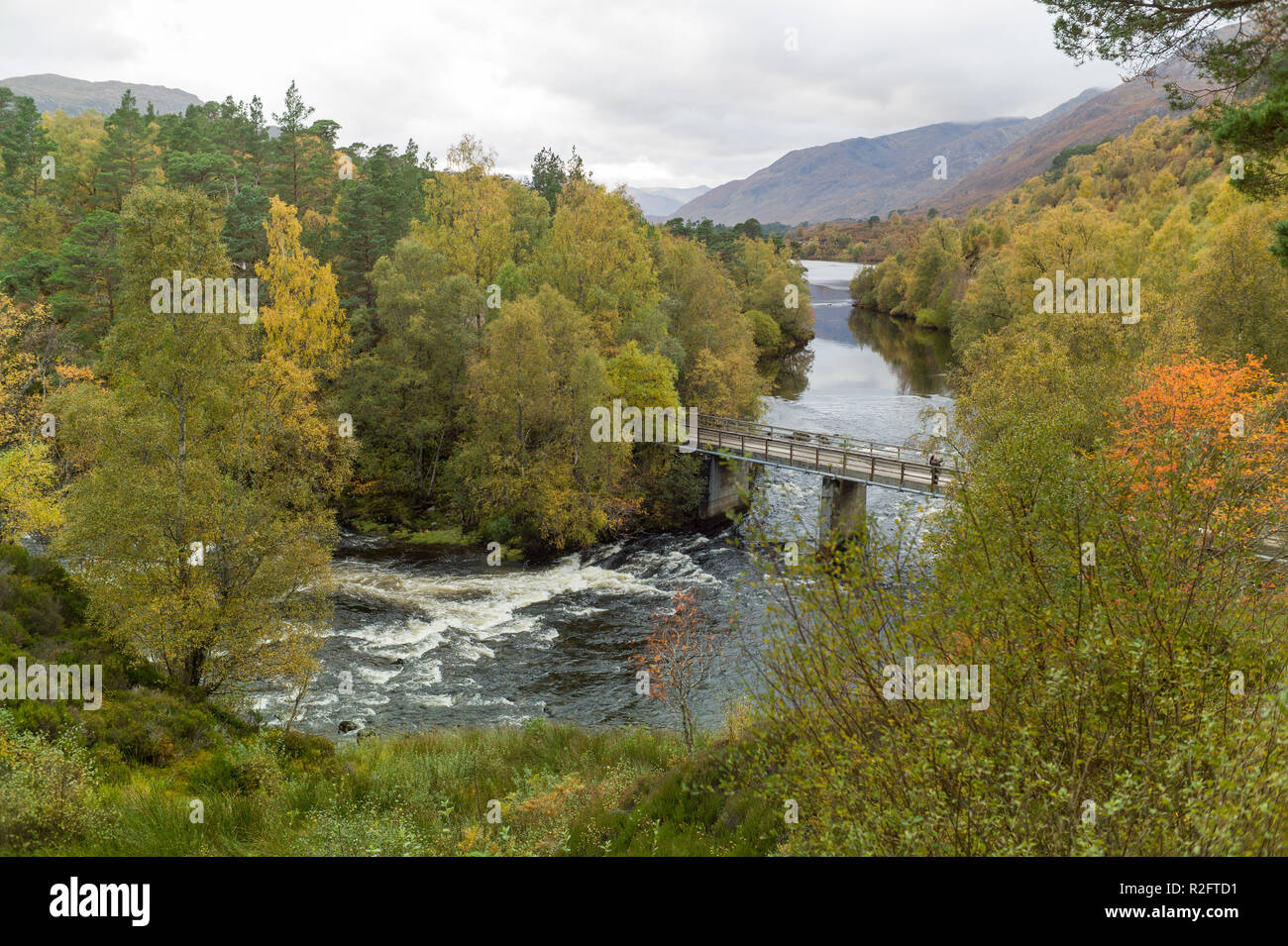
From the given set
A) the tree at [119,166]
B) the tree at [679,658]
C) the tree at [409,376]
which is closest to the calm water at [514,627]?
the tree at [679,658]

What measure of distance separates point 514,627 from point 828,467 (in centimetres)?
1866

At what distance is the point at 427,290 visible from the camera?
44.1 metres

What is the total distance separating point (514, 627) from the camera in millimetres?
31500

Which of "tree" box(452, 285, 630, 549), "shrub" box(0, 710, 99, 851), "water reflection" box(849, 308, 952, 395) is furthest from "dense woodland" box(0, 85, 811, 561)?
"water reflection" box(849, 308, 952, 395)

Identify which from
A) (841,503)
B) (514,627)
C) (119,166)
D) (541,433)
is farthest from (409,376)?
(119,166)

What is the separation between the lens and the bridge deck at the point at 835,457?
3747 centimetres

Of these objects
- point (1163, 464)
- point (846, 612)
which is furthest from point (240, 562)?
point (1163, 464)

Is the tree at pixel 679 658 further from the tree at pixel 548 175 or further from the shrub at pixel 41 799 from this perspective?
the tree at pixel 548 175

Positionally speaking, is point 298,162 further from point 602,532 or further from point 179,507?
point 179,507

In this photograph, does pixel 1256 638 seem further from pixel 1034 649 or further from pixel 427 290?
pixel 427 290

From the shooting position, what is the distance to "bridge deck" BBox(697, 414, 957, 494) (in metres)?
37.5

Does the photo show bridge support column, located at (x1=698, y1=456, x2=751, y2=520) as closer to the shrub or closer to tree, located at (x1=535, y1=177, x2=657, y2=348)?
tree, located at (x1=535, y1=177, x2=657, y2=348)

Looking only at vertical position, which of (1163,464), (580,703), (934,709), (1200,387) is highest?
(1200,387)
